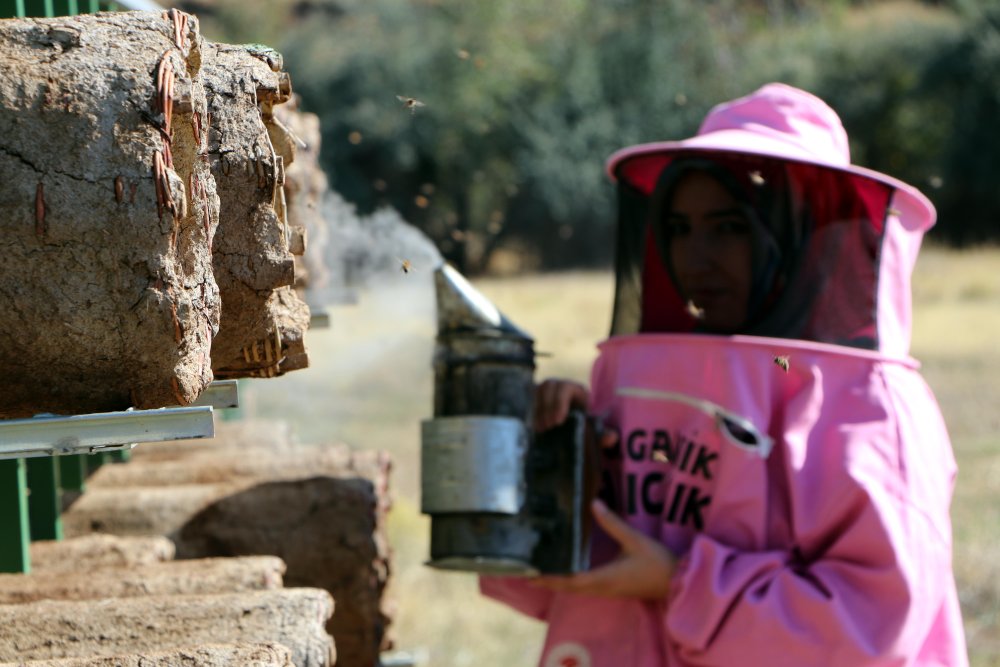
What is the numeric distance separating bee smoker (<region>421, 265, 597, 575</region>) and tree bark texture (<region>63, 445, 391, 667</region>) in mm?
318

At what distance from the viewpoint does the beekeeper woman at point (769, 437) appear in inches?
97.8

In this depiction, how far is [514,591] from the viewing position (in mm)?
2939

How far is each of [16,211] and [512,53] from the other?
19.8m

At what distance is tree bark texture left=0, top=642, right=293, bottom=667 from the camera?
1393 millimetres

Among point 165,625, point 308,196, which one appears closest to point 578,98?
point 308,196

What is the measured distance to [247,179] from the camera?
1.43m

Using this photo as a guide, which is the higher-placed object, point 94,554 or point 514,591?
point 94,554

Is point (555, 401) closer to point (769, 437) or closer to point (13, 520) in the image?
point (769, 437)

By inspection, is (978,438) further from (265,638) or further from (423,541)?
(265,638)

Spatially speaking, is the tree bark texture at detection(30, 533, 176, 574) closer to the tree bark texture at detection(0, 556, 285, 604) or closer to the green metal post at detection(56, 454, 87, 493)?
the tree bark texture at detection(0, 556, 285, 604)

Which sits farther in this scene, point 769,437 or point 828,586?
point 769,437

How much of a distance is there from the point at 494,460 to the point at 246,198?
1.26m

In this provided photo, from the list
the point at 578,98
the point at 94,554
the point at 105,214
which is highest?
the point at 578,98

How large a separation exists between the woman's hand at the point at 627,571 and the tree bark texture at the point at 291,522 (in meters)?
0.47
